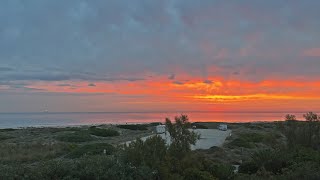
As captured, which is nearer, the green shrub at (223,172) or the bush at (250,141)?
the green shrub at (223,172)

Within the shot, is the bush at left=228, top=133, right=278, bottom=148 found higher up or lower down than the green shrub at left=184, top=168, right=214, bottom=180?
higher up

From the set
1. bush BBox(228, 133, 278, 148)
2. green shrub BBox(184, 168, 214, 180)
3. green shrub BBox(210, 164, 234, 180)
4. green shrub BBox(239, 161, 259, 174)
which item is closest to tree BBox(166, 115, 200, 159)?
green shrub BBox(210, 164, 234, 180)

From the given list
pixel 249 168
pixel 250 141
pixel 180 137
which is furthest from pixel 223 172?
pixel 250 141

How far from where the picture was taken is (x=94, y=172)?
30.1 feet

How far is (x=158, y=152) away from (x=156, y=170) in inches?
43.6

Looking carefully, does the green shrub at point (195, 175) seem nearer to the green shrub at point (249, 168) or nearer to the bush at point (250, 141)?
the green shrub at point (249, 168)

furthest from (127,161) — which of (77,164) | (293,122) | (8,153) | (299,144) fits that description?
(8,153)

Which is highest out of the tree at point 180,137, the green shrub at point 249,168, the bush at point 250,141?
the tree at point 180,137

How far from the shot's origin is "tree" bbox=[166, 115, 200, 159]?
12.1 metres

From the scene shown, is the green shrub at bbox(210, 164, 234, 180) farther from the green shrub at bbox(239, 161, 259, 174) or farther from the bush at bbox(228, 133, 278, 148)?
the bush at bbox(228, 133, 278, 148)

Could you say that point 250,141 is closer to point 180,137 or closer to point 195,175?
point 180,137

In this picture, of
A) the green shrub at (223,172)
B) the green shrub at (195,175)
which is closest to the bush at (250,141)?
the green shrub at (223,172)

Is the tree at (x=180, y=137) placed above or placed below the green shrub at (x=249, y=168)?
above

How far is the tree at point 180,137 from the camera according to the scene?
12.1 metres
